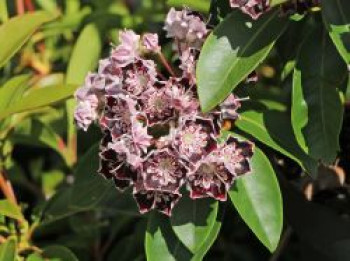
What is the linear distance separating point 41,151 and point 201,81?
4.49 feet

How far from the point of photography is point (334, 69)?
179 centimetres

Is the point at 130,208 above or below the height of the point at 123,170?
below

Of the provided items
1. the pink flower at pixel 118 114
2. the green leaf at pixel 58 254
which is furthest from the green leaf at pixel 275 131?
the green leaf at pixel 58 254

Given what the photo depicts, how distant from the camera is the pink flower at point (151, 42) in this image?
179 centimetres

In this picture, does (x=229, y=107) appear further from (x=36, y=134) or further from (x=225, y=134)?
(x=36, y=134)

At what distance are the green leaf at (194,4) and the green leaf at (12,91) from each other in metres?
0.47

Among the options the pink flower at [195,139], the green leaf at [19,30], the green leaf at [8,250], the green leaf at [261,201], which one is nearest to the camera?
the pink flower at [195,139]

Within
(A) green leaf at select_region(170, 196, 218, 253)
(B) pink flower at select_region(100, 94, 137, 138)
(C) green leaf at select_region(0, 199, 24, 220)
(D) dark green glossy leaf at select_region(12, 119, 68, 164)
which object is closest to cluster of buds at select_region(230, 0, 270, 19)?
(B) pink flower at select_region(100, 94, 137, 138)

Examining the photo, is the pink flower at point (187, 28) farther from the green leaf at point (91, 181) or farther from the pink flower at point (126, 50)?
the green leaf at point (91, 181)

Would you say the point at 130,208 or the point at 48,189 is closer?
the point at 130,208

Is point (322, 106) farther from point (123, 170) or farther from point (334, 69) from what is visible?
point (123, 170)

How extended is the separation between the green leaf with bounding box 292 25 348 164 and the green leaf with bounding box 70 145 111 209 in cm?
51

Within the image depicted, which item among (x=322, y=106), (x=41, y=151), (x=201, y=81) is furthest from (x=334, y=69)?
(x=41, y=151)

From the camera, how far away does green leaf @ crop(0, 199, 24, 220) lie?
201 centimetres
